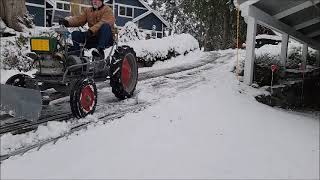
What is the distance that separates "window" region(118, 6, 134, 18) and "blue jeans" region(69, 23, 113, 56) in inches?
1110

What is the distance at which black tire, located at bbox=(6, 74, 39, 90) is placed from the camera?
5.90m

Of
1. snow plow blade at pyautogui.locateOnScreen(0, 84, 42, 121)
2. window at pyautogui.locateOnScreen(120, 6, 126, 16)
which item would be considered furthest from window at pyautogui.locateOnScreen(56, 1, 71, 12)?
snow plow blade at pyautogui.locateOnScreen(0, 84, 42, 121)

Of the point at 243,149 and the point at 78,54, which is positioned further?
the point at 78,54

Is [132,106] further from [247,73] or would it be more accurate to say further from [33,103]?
[247,73]

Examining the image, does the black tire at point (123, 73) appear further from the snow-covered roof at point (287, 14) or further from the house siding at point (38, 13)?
the house siding at point (38, 13)

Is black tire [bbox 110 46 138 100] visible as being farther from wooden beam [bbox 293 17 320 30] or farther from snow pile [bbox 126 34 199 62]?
wooden beam [bbox 293 17 320 30]

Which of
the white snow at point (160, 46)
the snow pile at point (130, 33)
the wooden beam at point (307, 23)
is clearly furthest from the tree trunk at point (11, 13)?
the wooden beam at point (307, 23)

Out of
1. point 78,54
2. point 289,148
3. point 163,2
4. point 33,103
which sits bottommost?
point 289,148

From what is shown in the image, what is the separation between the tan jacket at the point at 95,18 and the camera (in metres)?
6.93

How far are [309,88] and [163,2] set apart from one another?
112ft

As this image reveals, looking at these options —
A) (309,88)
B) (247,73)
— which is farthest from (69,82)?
(309,88)

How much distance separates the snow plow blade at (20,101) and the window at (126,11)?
30.2m

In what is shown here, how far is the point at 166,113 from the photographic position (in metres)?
6.37

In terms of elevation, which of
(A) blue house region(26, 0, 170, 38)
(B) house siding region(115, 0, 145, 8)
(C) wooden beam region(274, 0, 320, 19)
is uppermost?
(B) house siding region(115, 0, 145, 8)
